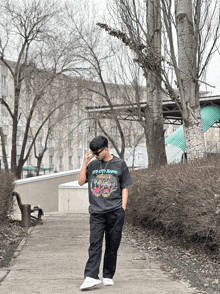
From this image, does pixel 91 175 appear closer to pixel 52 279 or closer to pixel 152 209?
pixel 52 279

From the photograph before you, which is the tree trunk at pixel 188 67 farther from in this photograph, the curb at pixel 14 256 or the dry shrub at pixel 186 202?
the curb at pixel 14 256

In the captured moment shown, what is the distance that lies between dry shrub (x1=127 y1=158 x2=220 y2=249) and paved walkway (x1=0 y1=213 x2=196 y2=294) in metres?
0.70

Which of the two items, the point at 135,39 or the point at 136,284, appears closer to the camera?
the point at 136,284

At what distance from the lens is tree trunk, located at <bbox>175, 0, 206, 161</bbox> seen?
10.4m

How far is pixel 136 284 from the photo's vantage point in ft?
16.8

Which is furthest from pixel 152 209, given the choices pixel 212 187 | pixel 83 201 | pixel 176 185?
pixel 83 201

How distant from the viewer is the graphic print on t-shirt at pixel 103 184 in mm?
5000

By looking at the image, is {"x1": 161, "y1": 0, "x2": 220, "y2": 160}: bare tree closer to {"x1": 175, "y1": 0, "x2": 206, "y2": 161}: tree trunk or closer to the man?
{"x1": 175, "y1": 0, "x2": 206, "y2": 161}: tree trunk

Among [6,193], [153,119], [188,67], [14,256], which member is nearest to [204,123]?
[153,119]

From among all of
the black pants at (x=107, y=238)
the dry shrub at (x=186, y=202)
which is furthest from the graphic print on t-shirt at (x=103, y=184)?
the dry shrub at (x=186, y=202)

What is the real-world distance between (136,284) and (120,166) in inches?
52.6

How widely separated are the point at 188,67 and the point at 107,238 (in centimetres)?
655

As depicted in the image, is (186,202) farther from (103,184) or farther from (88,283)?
(88,283)

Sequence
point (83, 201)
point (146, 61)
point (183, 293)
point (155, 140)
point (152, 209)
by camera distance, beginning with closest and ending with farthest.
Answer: point (183, 293) → point (152, 209) → point (146, 61) → point (155, 140) → point (83, 201)
